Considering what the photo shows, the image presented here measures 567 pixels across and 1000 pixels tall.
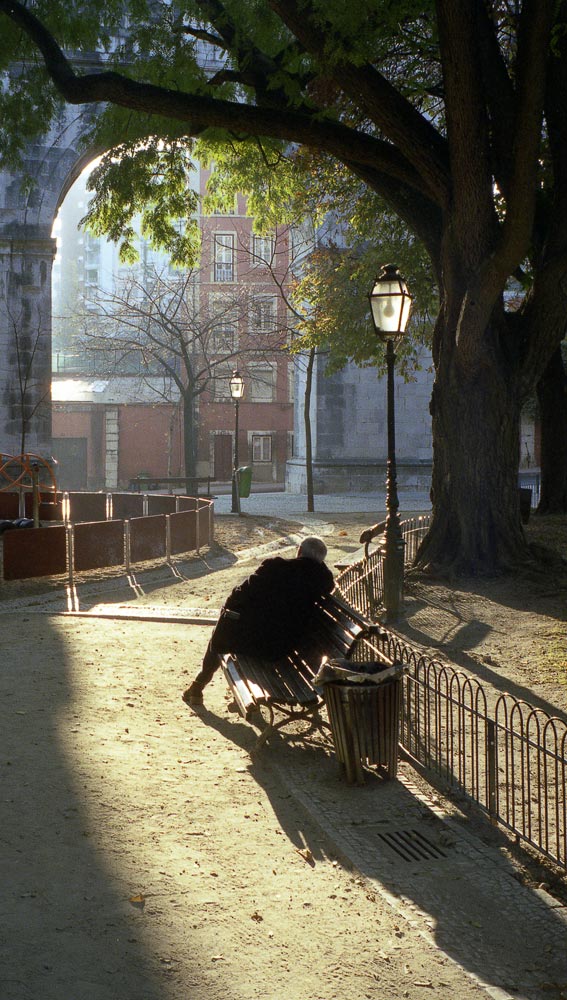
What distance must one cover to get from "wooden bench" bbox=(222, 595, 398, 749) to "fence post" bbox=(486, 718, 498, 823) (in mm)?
995

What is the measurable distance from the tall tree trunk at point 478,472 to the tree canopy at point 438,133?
0.7 inches

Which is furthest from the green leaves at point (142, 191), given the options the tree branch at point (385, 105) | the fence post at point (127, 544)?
the fence post at point (127, 544)

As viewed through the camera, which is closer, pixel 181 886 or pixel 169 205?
pixel 181 886

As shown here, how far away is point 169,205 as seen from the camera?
1445 cm

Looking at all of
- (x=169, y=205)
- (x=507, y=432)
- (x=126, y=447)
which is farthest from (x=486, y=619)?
(x=126, y=447)

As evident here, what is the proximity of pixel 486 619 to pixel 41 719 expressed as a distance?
490 centimetres

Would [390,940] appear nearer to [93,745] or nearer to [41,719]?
[93,745]

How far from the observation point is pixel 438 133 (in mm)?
12242

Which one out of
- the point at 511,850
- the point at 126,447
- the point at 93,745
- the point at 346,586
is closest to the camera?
the point at 511,850

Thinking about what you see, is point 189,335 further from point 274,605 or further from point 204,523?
point 274,605

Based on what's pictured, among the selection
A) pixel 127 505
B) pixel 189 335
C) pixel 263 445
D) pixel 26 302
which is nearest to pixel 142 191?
pixel 127 505

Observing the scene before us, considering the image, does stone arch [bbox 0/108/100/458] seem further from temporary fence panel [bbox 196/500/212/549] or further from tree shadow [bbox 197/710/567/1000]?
tree shadow [bbox 197/710/567/1000]

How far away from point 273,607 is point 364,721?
157 cm

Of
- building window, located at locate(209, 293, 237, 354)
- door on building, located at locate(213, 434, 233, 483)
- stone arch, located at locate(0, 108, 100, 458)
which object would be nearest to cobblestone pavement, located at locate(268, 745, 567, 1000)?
stone arch, located at locate(0, 108, 100, 458)
